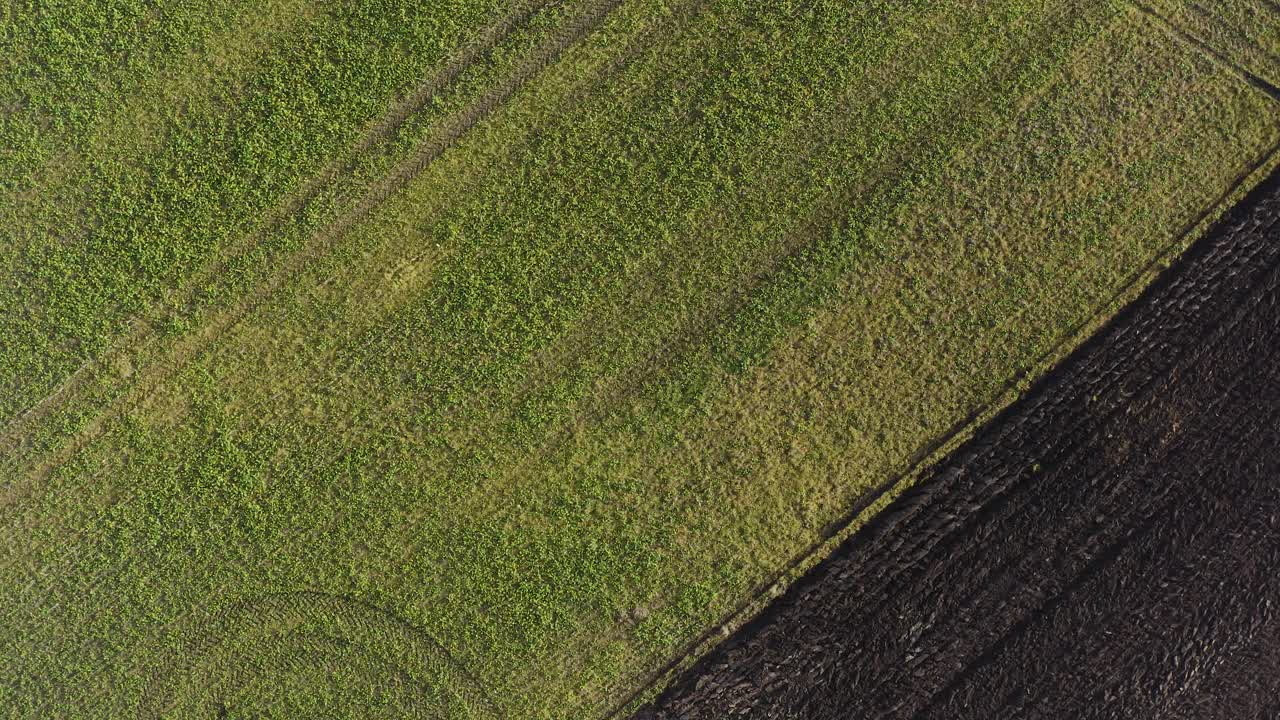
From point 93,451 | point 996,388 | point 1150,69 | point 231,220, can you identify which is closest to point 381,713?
point 93,451

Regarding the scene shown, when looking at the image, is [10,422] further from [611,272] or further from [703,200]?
[703,200]

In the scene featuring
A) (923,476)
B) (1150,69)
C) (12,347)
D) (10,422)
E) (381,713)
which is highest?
(12,347)

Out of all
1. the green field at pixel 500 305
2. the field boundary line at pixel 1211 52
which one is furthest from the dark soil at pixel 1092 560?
the field boundary line at pixel 1211 52

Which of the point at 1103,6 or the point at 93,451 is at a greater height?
the point at 93,451

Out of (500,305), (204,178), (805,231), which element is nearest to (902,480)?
(805,231)

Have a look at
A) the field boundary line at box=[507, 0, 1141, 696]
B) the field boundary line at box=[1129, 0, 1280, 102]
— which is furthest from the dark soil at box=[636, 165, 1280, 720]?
the field boundary line at box=[507, 0, 1141, 696]

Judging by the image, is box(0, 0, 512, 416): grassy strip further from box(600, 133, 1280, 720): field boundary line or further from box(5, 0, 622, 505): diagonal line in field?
box(600, 133, 1280, 720): field boundary line

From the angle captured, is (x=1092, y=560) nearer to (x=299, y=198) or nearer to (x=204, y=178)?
(x=299, y=198)
